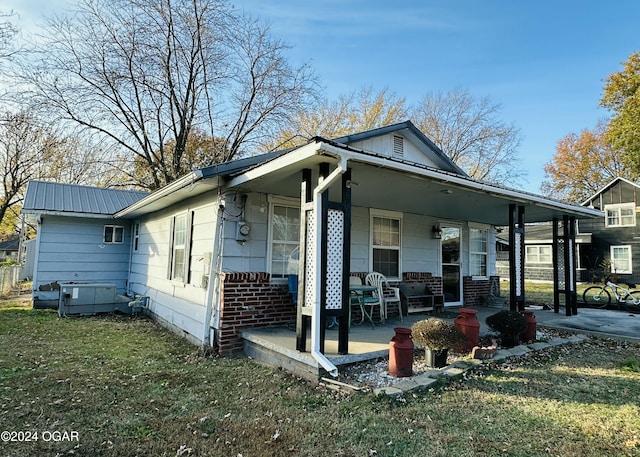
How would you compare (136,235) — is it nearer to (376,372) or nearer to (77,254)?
(77,254)

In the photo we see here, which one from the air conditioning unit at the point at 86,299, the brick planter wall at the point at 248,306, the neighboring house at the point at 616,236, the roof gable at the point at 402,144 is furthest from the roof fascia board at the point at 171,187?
the neighboring house at the point at 616,236

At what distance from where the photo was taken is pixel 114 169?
53.1ft

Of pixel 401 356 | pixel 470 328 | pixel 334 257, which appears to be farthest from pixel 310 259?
pixel 470 328

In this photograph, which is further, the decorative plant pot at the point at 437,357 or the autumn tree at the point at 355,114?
the autumn tree at the point at 355,114

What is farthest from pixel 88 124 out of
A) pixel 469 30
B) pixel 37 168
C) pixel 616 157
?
pixel 616 157

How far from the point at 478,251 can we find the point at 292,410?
8.09m

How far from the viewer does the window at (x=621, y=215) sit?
19.3m

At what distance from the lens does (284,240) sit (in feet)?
20.0

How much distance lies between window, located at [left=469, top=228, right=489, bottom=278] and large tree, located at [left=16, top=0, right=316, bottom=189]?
36.4ft

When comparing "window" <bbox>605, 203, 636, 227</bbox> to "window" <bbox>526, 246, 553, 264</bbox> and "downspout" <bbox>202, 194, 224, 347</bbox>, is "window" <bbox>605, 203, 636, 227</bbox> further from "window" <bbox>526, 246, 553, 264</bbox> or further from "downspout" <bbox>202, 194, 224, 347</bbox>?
"downspout" <bbox>202, 194, 224, 347</bbox>

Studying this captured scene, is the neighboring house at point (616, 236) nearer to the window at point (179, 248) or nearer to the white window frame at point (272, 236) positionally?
the white window frame at point (272, 236)

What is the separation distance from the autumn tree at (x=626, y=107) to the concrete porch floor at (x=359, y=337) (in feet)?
55.5

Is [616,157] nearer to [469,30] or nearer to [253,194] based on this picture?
[469,30]

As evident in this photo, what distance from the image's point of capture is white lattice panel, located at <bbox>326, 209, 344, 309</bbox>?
4.22 m
